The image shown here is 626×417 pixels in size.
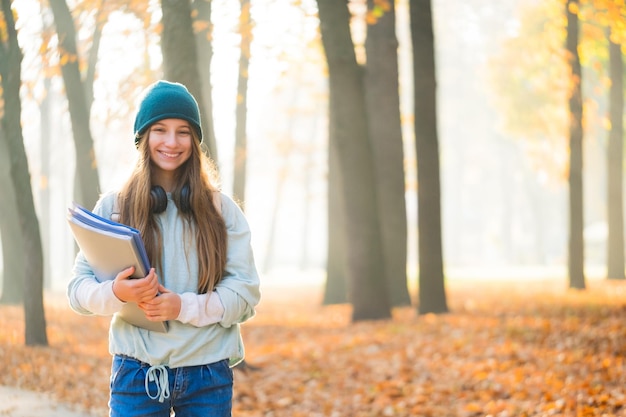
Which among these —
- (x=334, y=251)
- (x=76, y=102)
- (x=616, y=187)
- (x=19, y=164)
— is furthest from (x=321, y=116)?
(x=19, y=164)

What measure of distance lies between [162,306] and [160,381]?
30 centimetres

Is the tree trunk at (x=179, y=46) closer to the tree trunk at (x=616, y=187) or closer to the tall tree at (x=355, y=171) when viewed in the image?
the tall tree at (x=355, y=171)

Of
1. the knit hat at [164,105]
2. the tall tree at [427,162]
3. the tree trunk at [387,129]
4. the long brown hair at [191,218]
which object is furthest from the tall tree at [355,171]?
the long brown hair at [191,218]

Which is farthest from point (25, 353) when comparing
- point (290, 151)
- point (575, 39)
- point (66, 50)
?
point (290, 151)

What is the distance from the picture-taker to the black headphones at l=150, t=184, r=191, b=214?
3168mm

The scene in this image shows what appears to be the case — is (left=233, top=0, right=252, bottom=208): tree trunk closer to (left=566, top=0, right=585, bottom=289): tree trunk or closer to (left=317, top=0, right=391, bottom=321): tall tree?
(left=317, top=0, right=391, bottom=321): tall tree

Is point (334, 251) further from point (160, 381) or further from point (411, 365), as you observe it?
point (160, 381)

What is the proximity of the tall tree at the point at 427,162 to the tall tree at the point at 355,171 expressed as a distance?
0.73 metres

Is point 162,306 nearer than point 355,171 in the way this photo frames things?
Yes

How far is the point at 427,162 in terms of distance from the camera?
511 inches

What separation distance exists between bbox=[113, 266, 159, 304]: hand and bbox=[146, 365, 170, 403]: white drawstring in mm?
286

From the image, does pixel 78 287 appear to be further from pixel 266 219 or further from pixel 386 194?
pixel 266 219

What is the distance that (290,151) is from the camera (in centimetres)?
3253

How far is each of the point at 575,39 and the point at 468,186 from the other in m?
49.9
